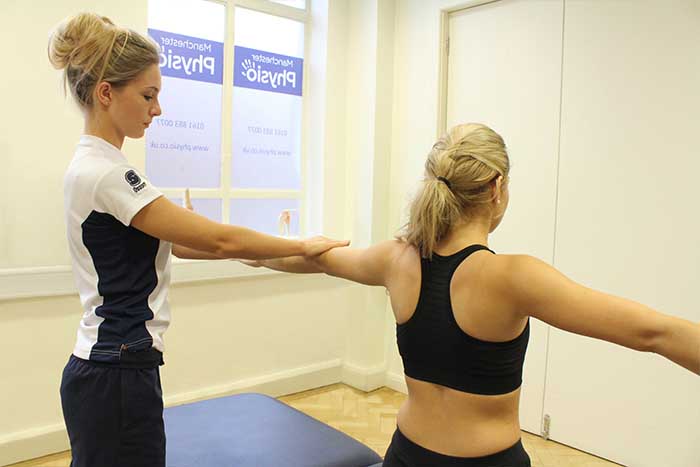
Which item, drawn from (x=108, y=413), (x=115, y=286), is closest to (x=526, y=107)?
(x=115, y=286)

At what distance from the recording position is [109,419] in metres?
1.32

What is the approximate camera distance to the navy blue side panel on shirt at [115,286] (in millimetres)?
1324

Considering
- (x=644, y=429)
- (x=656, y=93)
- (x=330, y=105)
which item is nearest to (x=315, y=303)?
(x=330, y=105)

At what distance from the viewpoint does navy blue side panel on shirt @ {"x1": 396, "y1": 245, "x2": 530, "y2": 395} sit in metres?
1.23

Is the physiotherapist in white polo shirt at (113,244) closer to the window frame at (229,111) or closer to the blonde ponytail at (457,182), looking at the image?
the blonde ponytail at (457,182)

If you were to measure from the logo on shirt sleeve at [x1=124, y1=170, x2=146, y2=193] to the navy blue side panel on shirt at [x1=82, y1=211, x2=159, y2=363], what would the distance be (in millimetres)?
84

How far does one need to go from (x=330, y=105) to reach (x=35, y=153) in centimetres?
181

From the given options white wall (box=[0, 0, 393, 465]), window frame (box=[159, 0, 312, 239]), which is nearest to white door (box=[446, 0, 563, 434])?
white wall (box=[0, 0, 393, 465])

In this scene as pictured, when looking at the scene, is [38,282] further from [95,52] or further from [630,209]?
[630,209]

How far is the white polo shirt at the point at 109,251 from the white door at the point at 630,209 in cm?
231

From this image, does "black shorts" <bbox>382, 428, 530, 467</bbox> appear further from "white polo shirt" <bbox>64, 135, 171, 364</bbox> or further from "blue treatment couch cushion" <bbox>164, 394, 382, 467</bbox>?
"blue treatment couch cushion" <bbox>164, 394, 382, 467</bbox>

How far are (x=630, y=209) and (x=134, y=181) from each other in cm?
235

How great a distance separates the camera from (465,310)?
1.22 metres

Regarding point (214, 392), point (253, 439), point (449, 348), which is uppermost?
point (449, 348)
